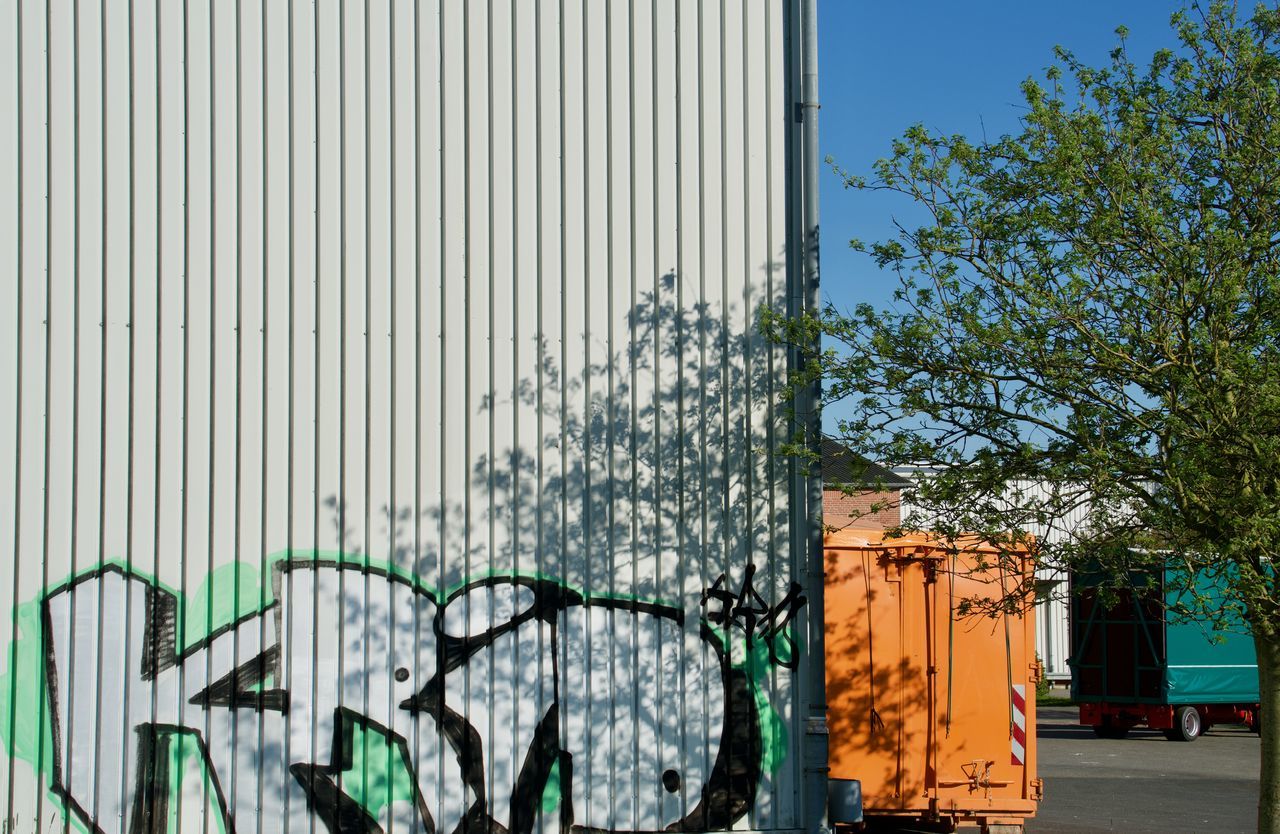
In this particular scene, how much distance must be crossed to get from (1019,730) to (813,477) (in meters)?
4.59

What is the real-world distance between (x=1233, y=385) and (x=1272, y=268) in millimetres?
851

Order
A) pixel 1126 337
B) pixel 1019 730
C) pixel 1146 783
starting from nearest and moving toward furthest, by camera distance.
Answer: pixel 1126 337, pixel 1019 730, pixel 1146 783

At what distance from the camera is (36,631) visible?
23.0 ft

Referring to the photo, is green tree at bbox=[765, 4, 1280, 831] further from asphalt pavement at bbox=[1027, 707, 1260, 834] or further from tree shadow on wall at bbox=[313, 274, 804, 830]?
asphalt pavement at bbox=[1027, 707, 1260, 834]

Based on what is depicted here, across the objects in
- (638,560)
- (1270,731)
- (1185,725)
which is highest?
(638,560)

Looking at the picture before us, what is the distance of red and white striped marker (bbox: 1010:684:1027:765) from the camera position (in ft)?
35.1

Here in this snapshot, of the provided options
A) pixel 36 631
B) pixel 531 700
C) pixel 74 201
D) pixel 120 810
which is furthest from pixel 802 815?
pixel 74 201

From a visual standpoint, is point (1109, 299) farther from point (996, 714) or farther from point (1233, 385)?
point (996, 714)

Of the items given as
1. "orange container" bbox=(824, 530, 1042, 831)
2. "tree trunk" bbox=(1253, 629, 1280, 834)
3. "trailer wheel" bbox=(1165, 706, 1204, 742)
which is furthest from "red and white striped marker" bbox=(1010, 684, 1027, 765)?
"trailer wheel" bbox=(1165, 706, 1204, 742)

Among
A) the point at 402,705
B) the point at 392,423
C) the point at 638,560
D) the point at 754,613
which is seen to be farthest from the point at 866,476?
the point at 402,705

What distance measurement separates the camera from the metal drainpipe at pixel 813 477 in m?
7.22

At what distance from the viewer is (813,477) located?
24.7 ft

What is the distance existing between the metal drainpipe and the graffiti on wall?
0.40 m

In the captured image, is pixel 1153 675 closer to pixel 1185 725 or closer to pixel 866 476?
→ pixel 1185 725
